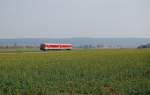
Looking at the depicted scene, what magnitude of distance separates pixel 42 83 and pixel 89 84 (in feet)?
8.98

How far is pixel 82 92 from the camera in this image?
17625mm

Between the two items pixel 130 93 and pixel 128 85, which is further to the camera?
pixel 128 85

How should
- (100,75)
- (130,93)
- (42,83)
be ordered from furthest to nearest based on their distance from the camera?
(100,75) < (42,83) < (130,93)

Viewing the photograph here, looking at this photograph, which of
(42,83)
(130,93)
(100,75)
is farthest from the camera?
(100,75)

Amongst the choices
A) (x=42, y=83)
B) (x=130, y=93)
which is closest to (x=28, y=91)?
(x=42, y=83)

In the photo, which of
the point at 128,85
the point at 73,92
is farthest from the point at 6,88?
the point at 128,85

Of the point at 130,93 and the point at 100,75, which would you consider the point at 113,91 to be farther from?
the point at 100,75

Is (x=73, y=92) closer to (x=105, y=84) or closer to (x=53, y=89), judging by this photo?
(x=53, y=89)

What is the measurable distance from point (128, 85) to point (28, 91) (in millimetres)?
5962

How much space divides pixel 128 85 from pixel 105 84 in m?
1.34

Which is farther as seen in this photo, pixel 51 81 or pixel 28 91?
pixel 51 81

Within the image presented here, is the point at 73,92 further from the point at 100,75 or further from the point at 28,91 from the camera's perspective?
the point at 100,75

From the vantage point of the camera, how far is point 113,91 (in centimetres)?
1828

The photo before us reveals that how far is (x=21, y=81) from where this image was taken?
2058 centimetres
